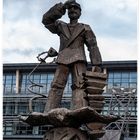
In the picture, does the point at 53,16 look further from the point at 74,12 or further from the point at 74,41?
the point at 74,41

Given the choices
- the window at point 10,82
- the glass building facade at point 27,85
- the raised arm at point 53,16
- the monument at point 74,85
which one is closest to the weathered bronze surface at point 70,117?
the monument at point 74,85

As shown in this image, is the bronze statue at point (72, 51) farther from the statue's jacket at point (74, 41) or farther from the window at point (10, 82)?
the window at point (10, 82)

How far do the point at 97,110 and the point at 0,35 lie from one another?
7.28ft

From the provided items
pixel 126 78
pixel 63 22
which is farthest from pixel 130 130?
pixel 63 22

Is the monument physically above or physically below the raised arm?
below

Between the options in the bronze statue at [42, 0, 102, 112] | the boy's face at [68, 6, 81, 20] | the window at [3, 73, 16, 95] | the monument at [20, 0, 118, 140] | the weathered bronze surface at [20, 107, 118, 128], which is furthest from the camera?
the window at [3, 73, 16, 95]

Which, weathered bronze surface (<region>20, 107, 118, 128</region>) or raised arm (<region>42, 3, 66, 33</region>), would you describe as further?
raised arm (<region>42, 3, 66, 33</region>)

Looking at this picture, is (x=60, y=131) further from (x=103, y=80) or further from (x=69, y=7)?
(x=69, y=7)

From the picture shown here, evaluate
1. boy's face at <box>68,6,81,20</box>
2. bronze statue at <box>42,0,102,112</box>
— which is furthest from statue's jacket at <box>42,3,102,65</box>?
boy's face at <box>68,6,81,20</box>

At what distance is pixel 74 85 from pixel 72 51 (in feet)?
2.16

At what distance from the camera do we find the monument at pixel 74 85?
9.54 m

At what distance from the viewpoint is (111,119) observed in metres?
9.63

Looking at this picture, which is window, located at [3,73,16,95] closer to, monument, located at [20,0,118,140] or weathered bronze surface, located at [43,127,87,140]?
monument, located at [20,0,118,140]

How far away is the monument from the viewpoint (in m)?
9.54
